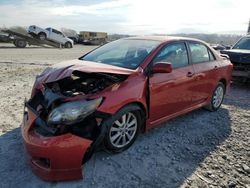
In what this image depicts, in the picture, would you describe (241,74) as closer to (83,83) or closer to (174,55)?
(174,55)

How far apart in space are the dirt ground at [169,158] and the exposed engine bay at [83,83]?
912 millimetres

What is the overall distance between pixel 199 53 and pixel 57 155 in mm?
3420

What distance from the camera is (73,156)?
3.14 metres

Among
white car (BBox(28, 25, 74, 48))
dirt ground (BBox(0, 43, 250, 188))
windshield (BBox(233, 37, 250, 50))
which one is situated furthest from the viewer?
white car (BBox(28, 25, 74, 48))

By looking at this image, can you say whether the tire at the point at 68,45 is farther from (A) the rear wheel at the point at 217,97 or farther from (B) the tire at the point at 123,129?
(B) the tire at the point at 123,129

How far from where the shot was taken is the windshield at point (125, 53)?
4.19 meters

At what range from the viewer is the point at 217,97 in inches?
236

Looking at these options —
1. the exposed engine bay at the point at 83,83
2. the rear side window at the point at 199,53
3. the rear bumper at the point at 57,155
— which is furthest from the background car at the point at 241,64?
the rear bumper at the point at 57,155

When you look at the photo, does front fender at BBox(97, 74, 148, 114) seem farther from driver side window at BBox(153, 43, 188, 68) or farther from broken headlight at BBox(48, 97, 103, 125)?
driver side window at BBox(153, 43, 188, 68)

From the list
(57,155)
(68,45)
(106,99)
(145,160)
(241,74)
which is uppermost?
(106,99)

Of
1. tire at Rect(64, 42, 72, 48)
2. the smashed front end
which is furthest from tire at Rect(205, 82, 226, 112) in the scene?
tire at Rect(64, 42, 72, 48)

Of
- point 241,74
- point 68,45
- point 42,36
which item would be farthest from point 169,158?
point 68,45

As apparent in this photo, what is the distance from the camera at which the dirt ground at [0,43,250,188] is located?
3.30 m

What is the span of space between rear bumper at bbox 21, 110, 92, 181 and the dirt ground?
0.37 ft
